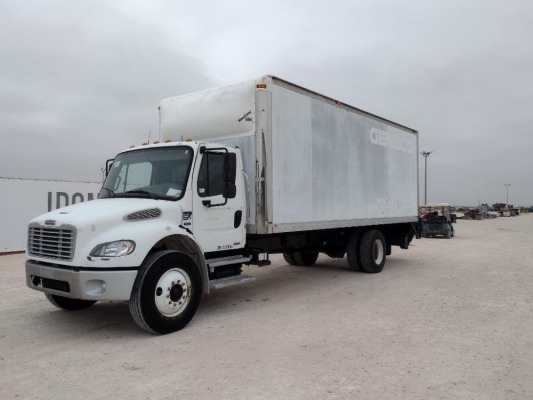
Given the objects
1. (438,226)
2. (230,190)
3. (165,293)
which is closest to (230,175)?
(230,190)

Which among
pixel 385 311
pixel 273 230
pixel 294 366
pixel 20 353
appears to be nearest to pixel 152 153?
pixel 273 230

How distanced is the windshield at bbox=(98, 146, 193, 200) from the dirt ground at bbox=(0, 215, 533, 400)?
194 cm

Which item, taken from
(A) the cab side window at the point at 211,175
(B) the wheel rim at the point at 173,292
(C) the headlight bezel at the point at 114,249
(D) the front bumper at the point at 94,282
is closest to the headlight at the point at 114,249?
(C) the headlight bezel at the point at 114,249

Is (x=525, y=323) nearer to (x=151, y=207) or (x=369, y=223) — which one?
(x=369, y=223)

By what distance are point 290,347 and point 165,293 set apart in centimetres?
178

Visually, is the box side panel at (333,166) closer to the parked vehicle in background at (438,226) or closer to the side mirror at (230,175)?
the side mirror at (230,175)

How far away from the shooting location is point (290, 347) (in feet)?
16.8

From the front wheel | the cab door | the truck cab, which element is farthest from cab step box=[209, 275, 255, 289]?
the cab door

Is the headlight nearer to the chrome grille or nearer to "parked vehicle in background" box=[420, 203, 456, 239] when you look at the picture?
the chrome grille

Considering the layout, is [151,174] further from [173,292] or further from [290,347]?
[290,347]

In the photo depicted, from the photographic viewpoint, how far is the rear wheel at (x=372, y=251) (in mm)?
10609

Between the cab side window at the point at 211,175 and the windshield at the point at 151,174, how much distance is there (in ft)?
0.77

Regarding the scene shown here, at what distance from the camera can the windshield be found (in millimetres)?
6309

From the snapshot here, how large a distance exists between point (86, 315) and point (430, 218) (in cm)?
2345
